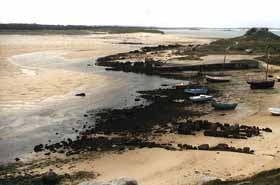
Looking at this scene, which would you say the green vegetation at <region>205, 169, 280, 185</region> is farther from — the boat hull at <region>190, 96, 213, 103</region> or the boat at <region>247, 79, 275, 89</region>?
the boat at <region>247, 79, 275, 89</region>

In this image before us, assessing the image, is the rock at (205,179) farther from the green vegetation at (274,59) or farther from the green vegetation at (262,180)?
the green vegetation at (274,59)

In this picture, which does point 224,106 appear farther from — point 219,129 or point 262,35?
point 262,35

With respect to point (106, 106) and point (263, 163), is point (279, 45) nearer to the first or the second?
point (106, 106)

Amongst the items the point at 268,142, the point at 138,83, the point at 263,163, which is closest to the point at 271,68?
the point at 138,83

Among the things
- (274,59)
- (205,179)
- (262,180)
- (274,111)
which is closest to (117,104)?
(274,111)

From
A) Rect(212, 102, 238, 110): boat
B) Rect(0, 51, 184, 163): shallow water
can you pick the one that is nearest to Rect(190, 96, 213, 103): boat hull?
Rect(212, 102, 238, 110): boat

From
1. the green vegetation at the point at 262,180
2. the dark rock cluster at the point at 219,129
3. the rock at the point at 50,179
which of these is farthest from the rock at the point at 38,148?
the green vegetation at the point at 262,180
